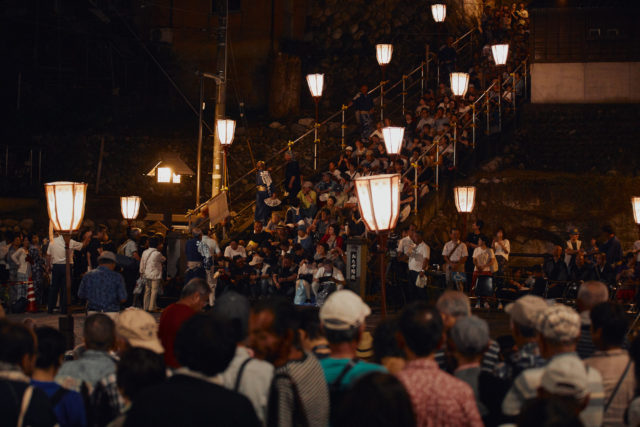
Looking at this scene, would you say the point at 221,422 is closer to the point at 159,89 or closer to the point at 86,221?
the point at 86,221

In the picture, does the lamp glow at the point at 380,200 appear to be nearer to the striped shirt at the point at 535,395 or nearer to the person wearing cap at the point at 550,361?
the person wearing cap at the point at 550,361

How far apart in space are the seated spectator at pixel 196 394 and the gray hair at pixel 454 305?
2.23 meters

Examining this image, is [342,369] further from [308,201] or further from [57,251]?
[308,201]

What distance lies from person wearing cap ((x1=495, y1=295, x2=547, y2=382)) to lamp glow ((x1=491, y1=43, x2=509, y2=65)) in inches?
685

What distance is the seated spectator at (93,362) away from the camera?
5926 millimetres

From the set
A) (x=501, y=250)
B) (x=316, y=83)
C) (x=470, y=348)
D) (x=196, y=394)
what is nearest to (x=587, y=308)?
(x=470, y=348)

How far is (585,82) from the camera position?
896 inches

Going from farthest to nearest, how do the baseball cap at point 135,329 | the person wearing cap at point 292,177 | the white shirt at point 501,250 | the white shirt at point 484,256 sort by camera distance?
the person wearing cap at point 292,177, the white shirt at point 501,250, the white shirt at point 484,256, the baseball cap at point 135,329

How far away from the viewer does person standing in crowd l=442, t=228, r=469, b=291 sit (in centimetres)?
1702

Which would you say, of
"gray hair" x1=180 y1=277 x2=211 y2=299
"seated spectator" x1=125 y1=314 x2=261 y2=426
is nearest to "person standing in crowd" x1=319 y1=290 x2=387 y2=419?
"seated spectator" x1=125 y1=314 x2=261 y2=426

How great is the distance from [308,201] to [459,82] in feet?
17.2

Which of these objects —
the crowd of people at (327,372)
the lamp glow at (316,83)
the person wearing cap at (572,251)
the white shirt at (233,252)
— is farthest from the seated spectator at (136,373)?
the lamp glow at (316,83)

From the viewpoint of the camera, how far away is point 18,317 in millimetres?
16078

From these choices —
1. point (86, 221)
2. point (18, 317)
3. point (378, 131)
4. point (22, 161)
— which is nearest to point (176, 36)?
point (22, 161)
